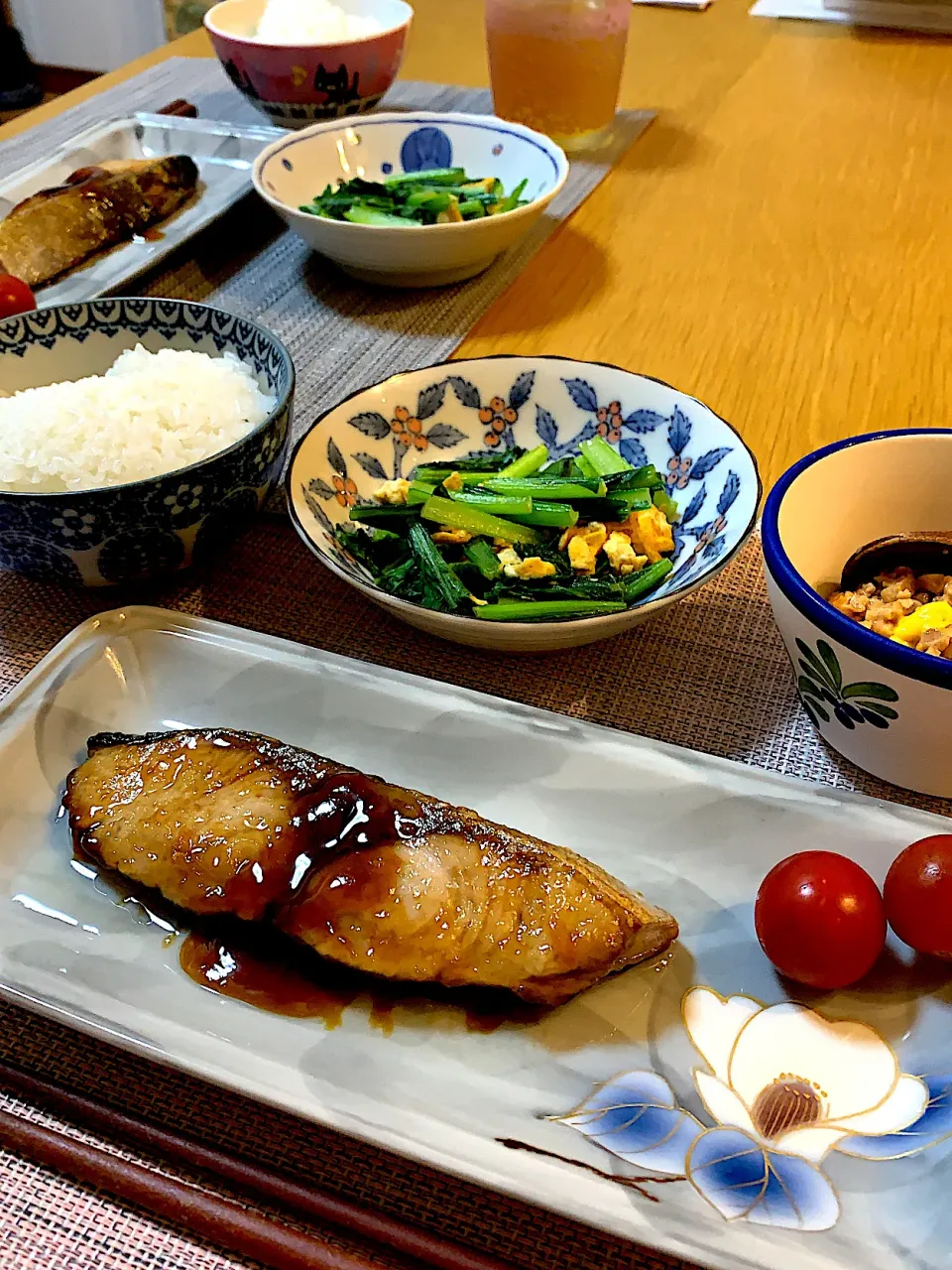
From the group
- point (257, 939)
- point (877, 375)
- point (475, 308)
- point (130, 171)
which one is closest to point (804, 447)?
point (877, 375)

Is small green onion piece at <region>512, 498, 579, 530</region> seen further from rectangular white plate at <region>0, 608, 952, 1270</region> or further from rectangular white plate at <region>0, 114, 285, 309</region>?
rectangular white plate at <region>0, 114, 285, 309</region>

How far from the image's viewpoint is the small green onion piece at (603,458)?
1493mm

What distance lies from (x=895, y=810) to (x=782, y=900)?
0.62 feet

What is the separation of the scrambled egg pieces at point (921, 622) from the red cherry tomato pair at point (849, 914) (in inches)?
9.7

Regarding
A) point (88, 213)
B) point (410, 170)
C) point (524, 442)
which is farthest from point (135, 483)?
point (410, 170)

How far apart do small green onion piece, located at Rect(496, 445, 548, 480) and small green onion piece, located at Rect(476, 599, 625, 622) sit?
304mm

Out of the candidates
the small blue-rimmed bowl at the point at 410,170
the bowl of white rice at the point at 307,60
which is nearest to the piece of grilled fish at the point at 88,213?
the small blue-rimmed bowl at the point at 410,170

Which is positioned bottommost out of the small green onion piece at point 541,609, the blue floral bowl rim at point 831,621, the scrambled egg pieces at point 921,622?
the small green onion piece at point 541,609

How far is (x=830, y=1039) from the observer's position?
92 cm

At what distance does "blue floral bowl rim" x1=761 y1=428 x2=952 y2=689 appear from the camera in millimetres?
942

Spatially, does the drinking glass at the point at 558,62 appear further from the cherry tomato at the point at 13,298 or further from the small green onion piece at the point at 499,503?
the small green onion piece at the point at 499,503

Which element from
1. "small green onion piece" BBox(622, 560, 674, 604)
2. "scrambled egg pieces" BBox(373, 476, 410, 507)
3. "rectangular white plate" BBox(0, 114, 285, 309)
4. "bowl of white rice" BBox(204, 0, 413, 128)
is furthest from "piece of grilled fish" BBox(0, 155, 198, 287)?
"small green onion piece" BBox(622, 560, 674, 604)

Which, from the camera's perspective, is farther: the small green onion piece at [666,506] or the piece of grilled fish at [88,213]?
the piece of grilled fish at [88,213]

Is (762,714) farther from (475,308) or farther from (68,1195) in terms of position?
(475,308)
